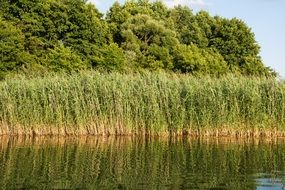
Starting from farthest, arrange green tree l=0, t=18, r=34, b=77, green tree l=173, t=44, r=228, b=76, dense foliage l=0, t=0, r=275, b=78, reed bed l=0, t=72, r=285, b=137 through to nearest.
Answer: green tree l=173, t=44, r=228, b=76
dense foliage l=0, t=0, r=275, b=78
green tree l=0, t=18, r=34, b=77
reed bed l=0, t=72, r=285, b=137

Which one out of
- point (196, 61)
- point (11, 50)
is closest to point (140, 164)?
point (11, 50)

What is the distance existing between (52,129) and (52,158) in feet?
15.5

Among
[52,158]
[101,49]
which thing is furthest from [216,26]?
[52,158]

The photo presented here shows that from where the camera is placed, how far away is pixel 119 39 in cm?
4628

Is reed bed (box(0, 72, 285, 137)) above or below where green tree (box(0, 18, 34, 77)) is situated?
below

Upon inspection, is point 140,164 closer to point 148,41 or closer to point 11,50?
point 11,50

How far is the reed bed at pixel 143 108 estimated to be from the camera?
631 inches

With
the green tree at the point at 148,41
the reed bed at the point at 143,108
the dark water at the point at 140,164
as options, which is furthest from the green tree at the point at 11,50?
the dark water at the point at 140,164

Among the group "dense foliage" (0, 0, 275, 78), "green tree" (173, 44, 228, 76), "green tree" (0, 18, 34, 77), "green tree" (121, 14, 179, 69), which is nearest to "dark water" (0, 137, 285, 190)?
"dense foliage" (0, 0, 275, 78)

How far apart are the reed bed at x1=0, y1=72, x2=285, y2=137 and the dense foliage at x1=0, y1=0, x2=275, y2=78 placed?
11.2m

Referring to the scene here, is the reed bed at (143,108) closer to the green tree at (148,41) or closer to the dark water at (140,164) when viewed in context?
the dark water at (140,164)

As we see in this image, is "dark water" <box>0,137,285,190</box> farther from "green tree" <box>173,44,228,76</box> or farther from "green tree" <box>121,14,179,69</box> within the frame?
"green tree" <box>173,44,228,76</box>

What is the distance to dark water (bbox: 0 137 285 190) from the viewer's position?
344 inches

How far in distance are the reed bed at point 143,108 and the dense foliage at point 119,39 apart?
11.2 metres
